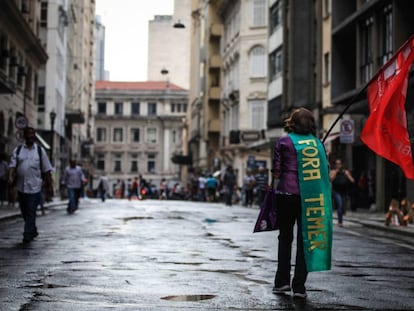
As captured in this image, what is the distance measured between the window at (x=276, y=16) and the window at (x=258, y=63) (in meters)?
7.25

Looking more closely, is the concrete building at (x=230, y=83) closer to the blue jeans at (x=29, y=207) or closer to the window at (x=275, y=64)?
the window at (x=275, y=64)

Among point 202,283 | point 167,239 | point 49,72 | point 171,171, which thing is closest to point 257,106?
point 49,72

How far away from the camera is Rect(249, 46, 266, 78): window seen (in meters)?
66.4

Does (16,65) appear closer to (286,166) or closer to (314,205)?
(286,166)

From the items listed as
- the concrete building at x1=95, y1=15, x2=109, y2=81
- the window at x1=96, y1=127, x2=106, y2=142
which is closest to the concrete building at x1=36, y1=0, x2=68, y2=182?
the window at x1=96, y1=127, x2=106, y2=142

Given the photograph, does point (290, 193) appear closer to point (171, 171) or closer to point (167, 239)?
point (167, 239)

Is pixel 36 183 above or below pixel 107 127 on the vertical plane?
below

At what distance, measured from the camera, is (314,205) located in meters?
8.30

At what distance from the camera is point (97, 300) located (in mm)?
7621

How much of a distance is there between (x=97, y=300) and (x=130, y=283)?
1.30 meters

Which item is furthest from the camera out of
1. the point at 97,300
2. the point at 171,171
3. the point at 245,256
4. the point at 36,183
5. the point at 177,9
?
the point at 171,171

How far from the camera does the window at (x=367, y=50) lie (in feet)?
116

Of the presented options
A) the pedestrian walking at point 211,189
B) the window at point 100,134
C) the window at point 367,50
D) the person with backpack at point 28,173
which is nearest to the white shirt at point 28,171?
the person with backpack at point 28,173

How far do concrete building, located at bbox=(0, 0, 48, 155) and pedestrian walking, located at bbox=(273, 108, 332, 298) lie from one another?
26.0 meters
